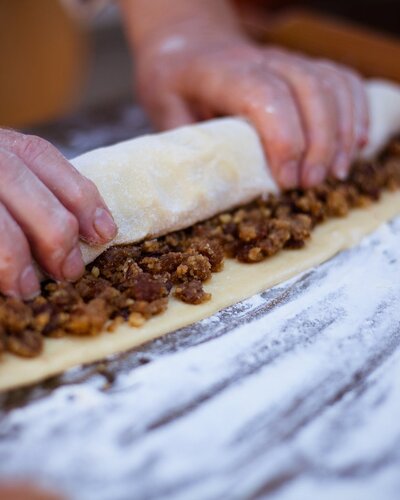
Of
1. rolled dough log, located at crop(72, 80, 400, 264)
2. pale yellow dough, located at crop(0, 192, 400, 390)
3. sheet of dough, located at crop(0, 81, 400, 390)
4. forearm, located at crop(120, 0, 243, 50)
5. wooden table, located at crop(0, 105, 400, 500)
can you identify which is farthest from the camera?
forearm, located at crop(120, 0, 243, 50)

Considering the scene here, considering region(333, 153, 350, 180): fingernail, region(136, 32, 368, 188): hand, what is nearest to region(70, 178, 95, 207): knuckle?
region(136, 32, 368, 188): hand

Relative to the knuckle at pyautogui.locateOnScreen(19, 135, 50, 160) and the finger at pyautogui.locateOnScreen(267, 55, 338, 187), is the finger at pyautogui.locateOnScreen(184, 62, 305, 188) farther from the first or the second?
the knuckle at pyautogui.locateOnScreen(19, 135, 50, 160)

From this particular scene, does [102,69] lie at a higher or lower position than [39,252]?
lower

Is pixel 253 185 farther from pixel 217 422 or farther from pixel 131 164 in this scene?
pixel 217 422

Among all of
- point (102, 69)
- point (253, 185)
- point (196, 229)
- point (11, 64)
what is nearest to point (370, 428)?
point (196, 229)

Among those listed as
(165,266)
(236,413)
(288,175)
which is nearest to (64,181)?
(165,266)

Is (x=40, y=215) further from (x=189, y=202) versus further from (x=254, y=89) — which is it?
(x=254, y=89)
